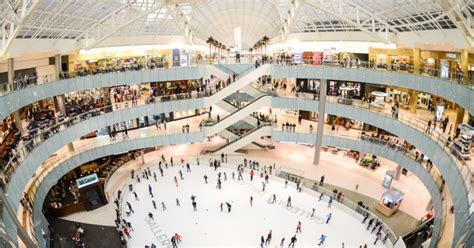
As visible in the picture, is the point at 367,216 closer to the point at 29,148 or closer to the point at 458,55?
the point at 458,55

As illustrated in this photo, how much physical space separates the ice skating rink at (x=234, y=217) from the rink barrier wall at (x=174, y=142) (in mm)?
2386

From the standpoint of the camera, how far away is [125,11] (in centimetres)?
3123

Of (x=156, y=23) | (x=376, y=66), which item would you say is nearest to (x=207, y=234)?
(x=376, y=66)

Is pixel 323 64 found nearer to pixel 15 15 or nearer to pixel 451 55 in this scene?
pixel 451 55

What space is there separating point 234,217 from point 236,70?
52.8ft

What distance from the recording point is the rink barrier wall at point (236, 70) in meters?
19.9

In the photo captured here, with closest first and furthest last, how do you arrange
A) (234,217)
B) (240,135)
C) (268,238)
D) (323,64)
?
(268,238) → (234,217) → (323,64) → (240,135)

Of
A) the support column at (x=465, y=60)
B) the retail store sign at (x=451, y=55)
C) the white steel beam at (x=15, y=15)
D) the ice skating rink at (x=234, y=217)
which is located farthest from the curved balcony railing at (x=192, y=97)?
the ice skating rink at (x=234, y=217)

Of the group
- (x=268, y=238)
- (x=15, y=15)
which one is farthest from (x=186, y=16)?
(x=268, y=238)

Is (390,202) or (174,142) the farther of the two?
(174,142)

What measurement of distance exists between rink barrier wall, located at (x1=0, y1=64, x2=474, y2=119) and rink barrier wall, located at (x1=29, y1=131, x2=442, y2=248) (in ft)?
17.9

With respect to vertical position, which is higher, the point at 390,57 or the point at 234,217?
the point at 390,57

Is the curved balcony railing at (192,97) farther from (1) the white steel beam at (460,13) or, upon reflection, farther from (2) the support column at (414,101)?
(1) the white steel beam at (460,13)

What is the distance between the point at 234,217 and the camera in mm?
23719
